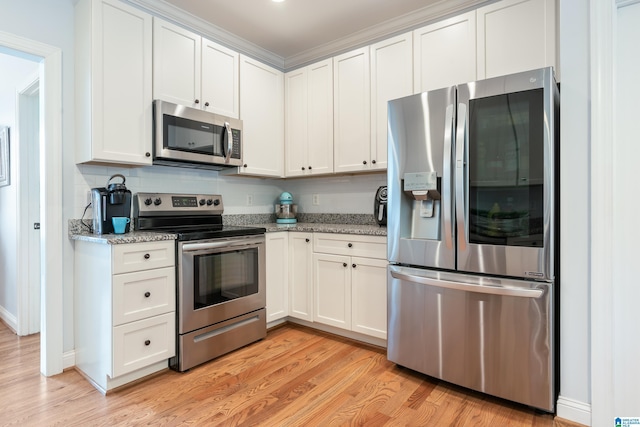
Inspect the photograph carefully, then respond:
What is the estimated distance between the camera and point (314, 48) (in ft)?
11.1

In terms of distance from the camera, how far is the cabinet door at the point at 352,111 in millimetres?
2818

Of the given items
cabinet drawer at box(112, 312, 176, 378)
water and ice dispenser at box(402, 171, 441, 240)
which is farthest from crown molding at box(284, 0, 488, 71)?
cabinet drawer at box(112, 312, 176, 378)

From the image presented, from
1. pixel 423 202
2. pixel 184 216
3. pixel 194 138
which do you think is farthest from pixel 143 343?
pixel 423 202

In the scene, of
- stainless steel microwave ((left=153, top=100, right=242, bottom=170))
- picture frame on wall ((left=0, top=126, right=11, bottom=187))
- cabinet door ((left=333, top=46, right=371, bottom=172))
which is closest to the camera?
stainless steel microwave ((left=153, top=100, right=242, bottom=170))

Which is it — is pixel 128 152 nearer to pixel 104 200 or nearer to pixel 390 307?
pixel 104 200

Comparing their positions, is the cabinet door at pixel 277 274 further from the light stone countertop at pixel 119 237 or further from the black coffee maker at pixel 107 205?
the black coffee maker at pixel 107 205

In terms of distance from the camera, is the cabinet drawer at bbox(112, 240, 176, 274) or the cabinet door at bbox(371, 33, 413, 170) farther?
the cabinet door at bbox(371, 33, 413, 170)

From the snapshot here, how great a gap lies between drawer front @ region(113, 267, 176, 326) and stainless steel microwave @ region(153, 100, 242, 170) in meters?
0.84

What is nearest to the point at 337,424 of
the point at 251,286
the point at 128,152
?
the point at 251,286

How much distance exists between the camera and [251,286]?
266 centimetres

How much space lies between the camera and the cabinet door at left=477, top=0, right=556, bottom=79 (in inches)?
81.4

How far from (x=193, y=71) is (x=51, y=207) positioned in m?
1.35

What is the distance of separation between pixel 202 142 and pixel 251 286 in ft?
3.83

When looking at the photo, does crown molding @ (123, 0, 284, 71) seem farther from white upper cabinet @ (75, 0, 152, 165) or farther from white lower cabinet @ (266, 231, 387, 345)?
white lower cabinet @ (266, 231, 387, 345)
